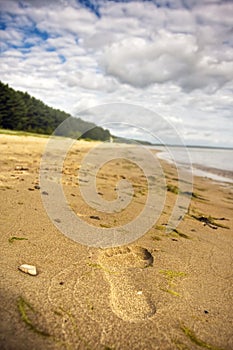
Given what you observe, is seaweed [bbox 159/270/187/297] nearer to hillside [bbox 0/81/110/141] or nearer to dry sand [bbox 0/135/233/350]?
dry sand [bbox 0/135/233/350]

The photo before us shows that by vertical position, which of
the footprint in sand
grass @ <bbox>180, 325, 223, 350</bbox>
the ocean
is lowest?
grass @ <bbox>180, 325, 223, 350</bbox>

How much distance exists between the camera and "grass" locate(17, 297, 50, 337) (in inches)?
58.1

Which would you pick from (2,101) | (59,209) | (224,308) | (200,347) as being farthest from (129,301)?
(2,101)

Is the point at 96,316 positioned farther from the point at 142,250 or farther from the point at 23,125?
the point at 23,125

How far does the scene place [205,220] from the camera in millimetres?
4480

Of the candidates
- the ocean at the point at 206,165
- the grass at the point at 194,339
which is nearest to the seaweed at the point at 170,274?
the grass at the point at 194,339

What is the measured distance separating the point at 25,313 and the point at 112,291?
2.22 feet

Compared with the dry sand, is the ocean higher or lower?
higher

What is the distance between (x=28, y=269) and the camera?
2.06 m

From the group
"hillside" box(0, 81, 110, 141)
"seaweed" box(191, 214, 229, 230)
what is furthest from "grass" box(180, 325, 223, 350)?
"hillside" box(0, 81, 110, 141)

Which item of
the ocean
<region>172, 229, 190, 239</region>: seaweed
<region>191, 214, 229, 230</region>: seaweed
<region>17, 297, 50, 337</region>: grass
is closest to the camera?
<region>17, 297, 50, 337</region>: grass

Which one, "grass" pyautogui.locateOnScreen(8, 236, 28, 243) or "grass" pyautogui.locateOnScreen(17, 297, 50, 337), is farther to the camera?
"grass" pyautogui.locateOnScreen(8, 236, 28, 243)

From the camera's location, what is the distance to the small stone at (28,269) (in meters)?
2.04

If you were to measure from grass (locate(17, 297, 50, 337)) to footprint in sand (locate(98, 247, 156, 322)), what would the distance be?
1.72 feet
